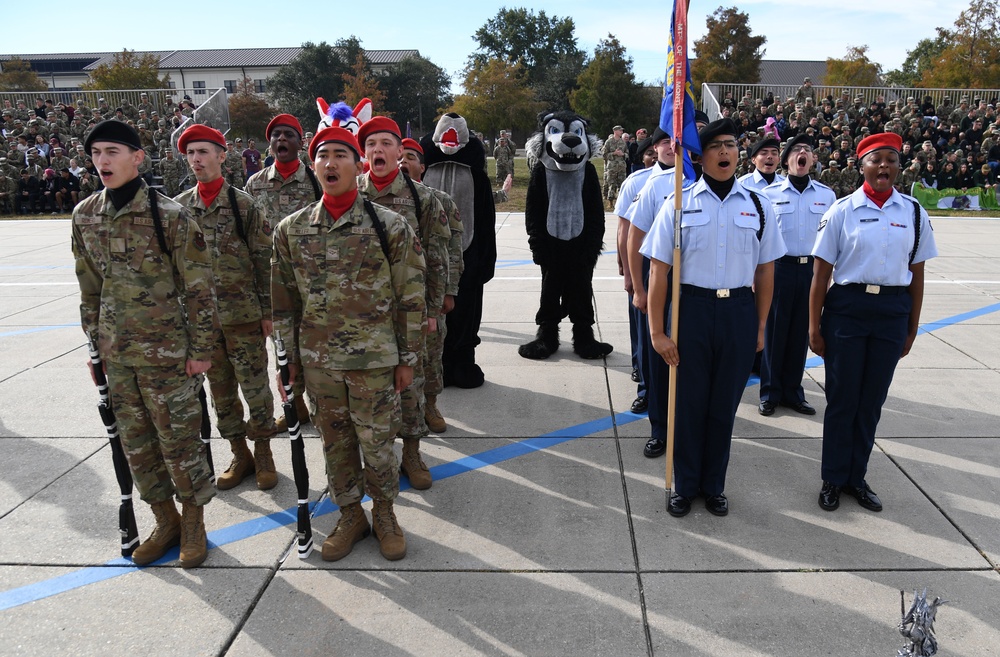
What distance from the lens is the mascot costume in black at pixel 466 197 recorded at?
5594mm

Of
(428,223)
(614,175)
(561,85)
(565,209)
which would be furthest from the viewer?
(561,85)

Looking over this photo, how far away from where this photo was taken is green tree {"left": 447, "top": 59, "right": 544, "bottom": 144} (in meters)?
32.8

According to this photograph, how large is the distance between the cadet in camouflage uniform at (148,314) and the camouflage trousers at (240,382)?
696 mm

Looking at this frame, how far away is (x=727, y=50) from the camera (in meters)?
39.5

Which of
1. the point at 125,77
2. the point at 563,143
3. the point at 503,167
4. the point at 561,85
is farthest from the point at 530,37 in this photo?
the point at 563,143

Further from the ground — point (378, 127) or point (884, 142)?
point (378, 127)

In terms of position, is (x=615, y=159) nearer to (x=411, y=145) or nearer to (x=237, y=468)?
(x=411, y=145)

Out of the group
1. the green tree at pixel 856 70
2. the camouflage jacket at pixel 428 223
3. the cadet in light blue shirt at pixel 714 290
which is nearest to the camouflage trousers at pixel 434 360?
the camouflage jacket at pixel 428 223

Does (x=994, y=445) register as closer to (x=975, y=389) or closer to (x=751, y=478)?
(x=975, y=389)

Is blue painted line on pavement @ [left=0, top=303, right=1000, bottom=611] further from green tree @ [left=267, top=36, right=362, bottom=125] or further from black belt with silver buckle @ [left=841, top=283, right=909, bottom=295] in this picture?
green tree @ [left=267, top=36, right=362, bottom=125]

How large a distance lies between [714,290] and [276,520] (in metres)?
2.73

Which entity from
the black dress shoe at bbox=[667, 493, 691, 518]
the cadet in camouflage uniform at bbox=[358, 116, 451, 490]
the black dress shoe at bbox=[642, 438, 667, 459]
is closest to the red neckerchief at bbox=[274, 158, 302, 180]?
the cadet in camouflage uniform at bbox=[358, 116, 451, 490]

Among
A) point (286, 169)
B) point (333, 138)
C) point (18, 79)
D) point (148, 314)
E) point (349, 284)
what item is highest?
point (18, 79)

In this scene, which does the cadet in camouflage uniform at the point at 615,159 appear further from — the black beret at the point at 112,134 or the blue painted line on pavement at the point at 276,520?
the black beret at the point at 112,134
